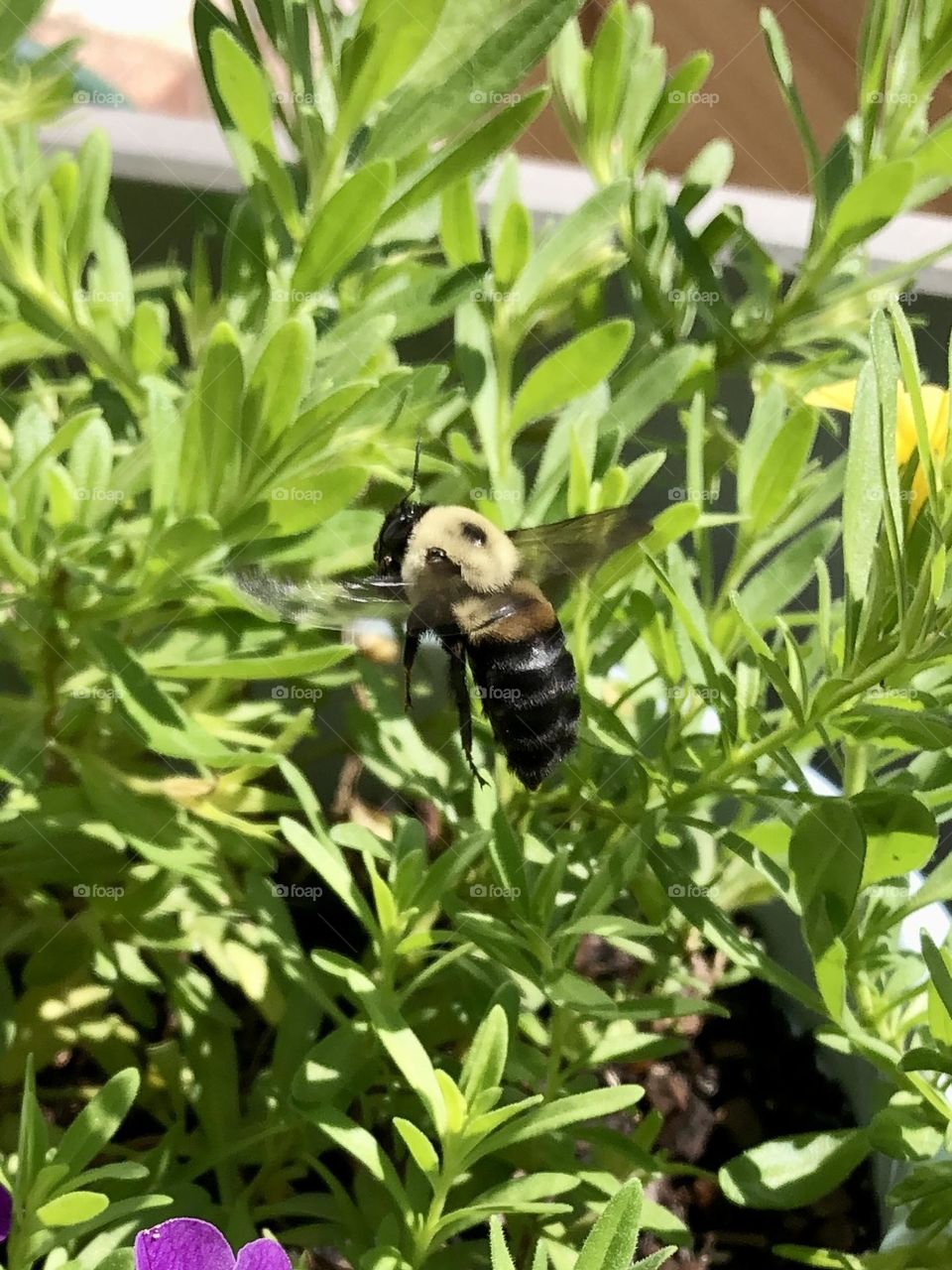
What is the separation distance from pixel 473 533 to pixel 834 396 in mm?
250

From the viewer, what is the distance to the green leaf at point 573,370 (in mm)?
579

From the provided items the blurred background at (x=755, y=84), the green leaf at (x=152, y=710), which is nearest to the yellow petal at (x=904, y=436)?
the green leaf at (x=152, y=710)

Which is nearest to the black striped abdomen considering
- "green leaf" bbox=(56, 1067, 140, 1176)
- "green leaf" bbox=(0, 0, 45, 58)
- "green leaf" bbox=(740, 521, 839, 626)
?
"green leaf" bbox=(740, 521, 839, 626)

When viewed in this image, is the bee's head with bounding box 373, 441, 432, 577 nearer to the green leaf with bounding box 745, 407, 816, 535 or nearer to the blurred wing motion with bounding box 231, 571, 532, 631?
the blurred wing motion with bounding box 231, 571, 532, 631

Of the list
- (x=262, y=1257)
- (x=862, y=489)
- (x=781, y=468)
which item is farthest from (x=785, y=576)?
(x=262, y=1257)

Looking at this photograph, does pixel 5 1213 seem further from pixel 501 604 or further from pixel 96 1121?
pixel 501 604

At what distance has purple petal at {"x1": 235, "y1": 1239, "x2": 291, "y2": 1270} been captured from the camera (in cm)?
38

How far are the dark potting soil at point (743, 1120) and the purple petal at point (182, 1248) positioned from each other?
0.33 metres

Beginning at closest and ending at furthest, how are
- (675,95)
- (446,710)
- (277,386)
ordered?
1. (277,386)
2. (675,95)
3. (446,710)

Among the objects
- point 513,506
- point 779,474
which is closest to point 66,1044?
point 513,506

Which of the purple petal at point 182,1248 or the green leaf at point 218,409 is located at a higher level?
the green leaf at point 218,409

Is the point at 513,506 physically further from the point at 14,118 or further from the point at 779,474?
the point at 14,118

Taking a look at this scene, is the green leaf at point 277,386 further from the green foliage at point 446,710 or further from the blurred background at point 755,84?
the blurred background at point 755,84

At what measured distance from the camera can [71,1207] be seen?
426mm
